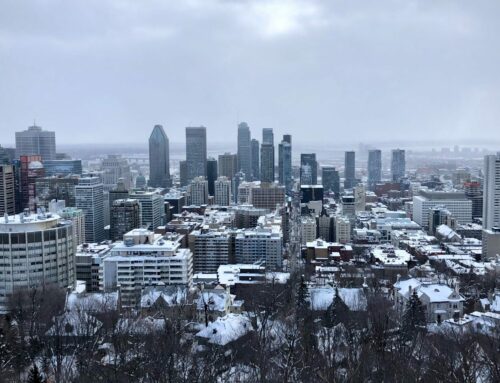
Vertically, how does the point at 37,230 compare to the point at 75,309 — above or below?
above

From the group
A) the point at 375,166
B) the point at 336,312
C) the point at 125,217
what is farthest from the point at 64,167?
the point at 336,312

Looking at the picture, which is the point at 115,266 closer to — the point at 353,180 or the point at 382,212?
the point at 382,212

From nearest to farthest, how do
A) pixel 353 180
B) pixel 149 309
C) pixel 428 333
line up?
1. pixel 428 333
2. pixel 149 309
3. pixel 353 180

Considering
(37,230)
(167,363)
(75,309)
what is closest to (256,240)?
(37,230)

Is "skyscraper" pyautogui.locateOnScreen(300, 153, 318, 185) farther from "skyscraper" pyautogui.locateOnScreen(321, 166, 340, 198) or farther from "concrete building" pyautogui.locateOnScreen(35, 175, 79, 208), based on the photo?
"concrete building" pyautogui.locateOnScreen(35, 175, 79, 208)

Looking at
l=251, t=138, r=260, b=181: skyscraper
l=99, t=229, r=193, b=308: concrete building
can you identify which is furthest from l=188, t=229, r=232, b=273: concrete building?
l=251, t=138, r=260, b=181: skyscraper

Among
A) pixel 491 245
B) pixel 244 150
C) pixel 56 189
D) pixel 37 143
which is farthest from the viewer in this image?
pixel 244 150

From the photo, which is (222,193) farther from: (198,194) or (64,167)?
(64,167)
